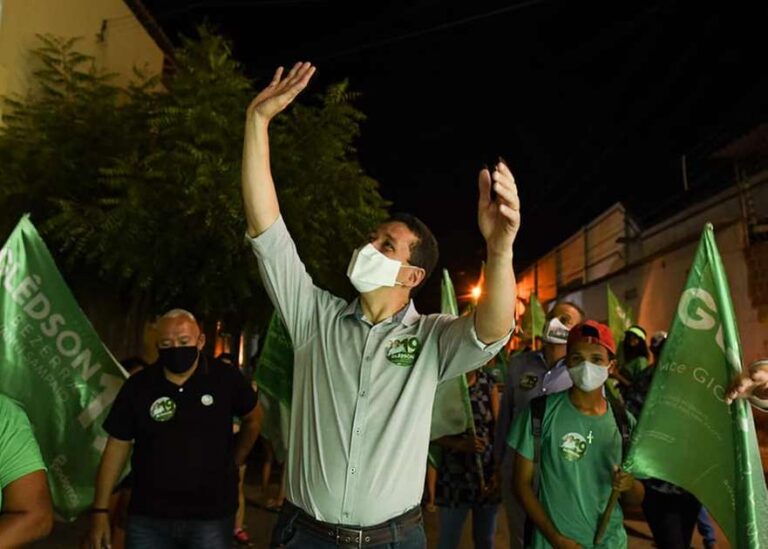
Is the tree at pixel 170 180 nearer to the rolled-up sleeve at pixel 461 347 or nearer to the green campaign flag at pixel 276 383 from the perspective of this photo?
the green campaign flag at pixel 276 383

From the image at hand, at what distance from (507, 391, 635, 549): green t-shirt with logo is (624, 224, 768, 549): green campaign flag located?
15 cm

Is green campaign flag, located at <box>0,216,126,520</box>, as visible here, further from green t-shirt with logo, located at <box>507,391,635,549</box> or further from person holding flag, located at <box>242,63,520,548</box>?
green t-shirt with logo, located at <box>507,391,635,549</box>

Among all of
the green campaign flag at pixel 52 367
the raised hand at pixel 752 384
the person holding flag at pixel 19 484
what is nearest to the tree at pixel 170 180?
the green campaign flag at pixel 52 367

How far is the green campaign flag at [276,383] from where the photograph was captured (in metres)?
5.27

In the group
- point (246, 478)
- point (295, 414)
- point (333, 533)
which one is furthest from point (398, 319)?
point (246, 478)

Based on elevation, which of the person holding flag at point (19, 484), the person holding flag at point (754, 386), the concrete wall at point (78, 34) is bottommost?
the person holding flag at point (19, 484)

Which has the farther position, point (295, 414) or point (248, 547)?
point (248, 547)

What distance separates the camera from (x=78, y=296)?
954 centimetres

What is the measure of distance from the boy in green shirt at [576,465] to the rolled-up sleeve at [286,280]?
1.52 meters

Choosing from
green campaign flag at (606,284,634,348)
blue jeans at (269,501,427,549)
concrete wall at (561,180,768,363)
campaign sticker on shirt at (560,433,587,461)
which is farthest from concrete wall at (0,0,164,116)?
concrete wall at (561,180,768,363)

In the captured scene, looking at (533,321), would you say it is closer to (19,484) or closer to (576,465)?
(576,465)

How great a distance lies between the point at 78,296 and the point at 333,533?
846 centimetres

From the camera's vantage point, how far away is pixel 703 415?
3.32 meters

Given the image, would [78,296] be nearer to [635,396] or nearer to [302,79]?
[635,396]
